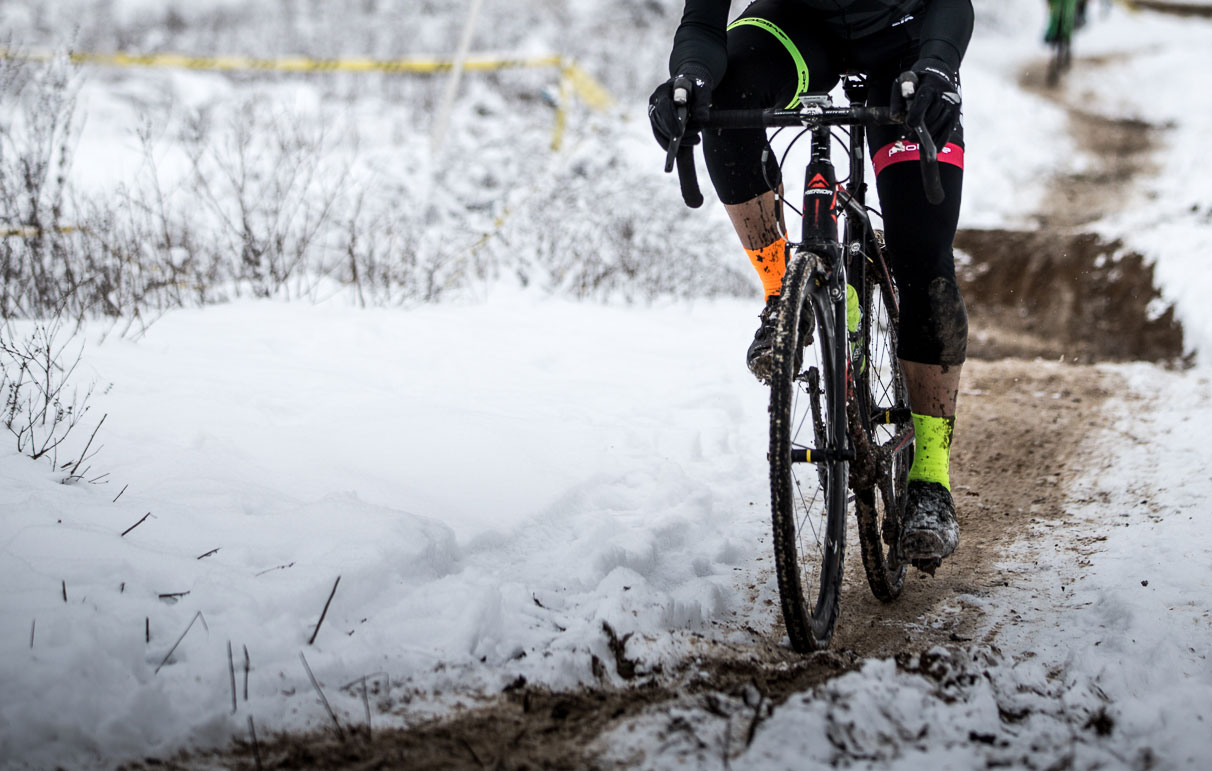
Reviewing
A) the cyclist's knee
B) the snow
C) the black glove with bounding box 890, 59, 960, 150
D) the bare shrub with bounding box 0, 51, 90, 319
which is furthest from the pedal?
the bare shrub with bounding box 0, 51, 90, 319

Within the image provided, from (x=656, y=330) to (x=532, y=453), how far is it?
8.99 ft

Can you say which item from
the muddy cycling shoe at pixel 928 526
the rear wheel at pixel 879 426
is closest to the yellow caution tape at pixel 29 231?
the rear wheel at pixel 879 426

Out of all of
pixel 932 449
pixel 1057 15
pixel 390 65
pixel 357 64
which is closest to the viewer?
pixel 932 449

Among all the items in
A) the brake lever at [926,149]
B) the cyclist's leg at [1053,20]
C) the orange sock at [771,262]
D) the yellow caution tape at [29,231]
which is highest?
the cyclist's leg at [1053,20]

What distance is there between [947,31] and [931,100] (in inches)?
13.8

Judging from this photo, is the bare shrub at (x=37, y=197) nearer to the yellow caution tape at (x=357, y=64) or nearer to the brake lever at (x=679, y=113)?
the brake lever at (x=679, y=113)

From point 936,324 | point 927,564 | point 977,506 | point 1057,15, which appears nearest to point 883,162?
point 936,324

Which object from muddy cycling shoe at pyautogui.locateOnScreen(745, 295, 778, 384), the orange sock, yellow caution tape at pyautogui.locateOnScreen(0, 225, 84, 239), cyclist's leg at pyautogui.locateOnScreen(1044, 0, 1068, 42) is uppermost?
cyclist's leg at pyautogui.locateOnScreen(1044, 0, 1068, 42)

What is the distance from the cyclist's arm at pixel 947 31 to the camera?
2.09m

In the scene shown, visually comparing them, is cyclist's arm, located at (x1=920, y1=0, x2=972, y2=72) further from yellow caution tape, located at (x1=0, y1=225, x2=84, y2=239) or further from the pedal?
yellow caution tape, located at (x1=0, y1=225, x2=84, y2=239)

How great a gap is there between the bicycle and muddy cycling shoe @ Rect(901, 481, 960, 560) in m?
0.06

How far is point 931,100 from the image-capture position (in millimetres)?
1908

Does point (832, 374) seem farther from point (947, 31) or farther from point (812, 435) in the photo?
point (947, 31)

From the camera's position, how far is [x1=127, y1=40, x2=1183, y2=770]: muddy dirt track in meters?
1.55
